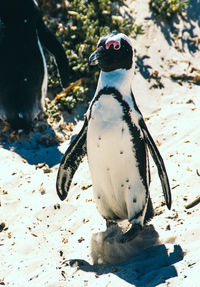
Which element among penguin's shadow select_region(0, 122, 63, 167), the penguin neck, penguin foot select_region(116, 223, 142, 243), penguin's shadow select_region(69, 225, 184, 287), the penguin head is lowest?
penguin's shadow select_region(0, 122, 63, 167)

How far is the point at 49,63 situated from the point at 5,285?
343 cm

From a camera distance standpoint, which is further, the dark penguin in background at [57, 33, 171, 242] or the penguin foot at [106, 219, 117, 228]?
the penguin foot at [106, 219, 117, 228]

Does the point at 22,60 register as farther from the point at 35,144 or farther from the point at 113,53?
the point at 113,53

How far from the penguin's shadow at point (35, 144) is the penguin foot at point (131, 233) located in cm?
183

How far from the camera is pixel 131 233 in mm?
3227

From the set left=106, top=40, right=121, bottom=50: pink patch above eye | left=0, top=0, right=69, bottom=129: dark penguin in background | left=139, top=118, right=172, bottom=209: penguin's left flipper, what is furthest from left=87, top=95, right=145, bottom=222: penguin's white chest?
left=0, top=0, right=69, bottom=129: dark penguin in background

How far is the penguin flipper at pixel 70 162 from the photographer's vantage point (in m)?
3.46

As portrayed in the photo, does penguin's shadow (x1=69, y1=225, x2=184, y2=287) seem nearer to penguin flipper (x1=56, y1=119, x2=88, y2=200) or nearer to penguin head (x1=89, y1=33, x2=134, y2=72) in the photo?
penguin flipper (x1=56, y1=119, x2=88, y2=200)

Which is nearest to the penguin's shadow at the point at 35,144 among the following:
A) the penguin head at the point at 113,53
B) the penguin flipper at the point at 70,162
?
the penguin flipper at the point at 70,162

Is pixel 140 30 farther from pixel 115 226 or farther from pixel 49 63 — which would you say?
pixel 115 226

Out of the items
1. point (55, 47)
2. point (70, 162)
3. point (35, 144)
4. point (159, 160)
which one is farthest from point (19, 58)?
point (159, 160)

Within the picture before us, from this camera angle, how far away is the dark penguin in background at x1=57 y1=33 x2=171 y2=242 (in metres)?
3.13

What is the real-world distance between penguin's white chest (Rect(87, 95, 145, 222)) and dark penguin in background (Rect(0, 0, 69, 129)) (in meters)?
2.09

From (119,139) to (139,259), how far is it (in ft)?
2.51
